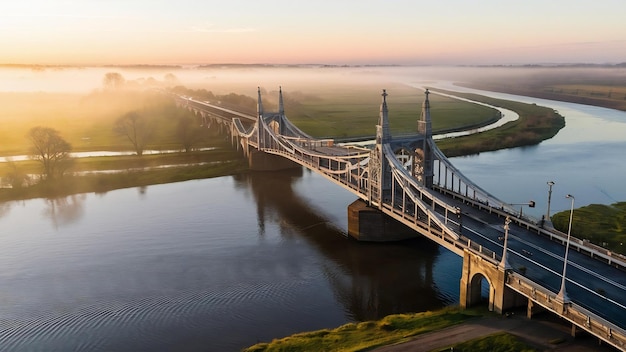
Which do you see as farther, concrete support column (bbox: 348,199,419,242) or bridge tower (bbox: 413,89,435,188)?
concrete support column (bbox: 348,199,419,242)

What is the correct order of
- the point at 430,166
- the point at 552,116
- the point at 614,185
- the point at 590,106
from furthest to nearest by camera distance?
the point at 590,106 < the point at 552,116 < the point at 614,185 < the point at 430,166

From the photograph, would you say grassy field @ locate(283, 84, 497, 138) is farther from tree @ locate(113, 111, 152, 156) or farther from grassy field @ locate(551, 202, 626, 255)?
grassy field @ locate(551, 202, 626, 255)

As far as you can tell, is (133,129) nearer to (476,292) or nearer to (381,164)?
(381,164)

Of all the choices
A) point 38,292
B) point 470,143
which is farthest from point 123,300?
point 470,143

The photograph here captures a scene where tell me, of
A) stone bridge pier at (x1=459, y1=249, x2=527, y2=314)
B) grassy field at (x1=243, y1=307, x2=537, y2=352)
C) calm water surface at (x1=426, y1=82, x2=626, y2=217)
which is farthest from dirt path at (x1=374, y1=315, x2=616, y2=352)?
calm water surface at (x1=426, y1=82, x2=626, y2=217)

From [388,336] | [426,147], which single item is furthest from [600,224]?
[388,336]

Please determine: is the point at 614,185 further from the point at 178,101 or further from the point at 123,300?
the point at 178,101
